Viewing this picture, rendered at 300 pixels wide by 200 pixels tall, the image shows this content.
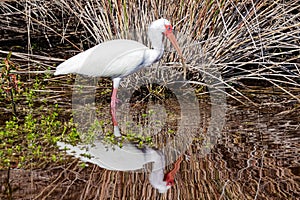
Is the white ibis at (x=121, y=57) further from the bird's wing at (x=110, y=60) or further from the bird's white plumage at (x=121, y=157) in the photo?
the bird's white plumage at (x=121, y=157)

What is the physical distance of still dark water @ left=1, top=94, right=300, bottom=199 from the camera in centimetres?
366

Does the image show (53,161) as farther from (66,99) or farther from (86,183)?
(66,99)

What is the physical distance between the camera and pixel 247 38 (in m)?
5.87

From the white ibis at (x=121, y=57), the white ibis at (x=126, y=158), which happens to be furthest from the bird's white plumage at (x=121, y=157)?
the white ibis at (x=121, y=57)

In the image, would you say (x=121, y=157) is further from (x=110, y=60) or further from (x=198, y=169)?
(x=110, y=60)

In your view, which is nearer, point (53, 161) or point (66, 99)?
point (53, 161)

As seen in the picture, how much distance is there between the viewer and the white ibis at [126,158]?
3941 mm

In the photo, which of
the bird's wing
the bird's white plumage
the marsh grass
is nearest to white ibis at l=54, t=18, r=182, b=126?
the bird's wing

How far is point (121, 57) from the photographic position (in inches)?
210

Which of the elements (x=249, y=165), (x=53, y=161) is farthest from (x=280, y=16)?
(x=53, y=161)

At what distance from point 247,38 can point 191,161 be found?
201 centimetres

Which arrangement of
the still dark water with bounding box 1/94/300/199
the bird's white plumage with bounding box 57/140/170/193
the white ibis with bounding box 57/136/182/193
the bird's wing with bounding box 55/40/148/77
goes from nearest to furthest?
1. the still dark water with bounding box 1/94/300/199
2. the white ibis with bounding box 57/136/182/193
3. the bird's white plumage with bounding box 57/140/170/193
4. the bird's wing with bounding box 55/40/148/77

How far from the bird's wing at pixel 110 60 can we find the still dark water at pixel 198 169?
550 mm

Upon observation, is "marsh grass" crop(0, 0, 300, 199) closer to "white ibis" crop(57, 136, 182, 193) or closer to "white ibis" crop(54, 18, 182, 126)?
"white ibis" crop(57, 136, 182, 193)
